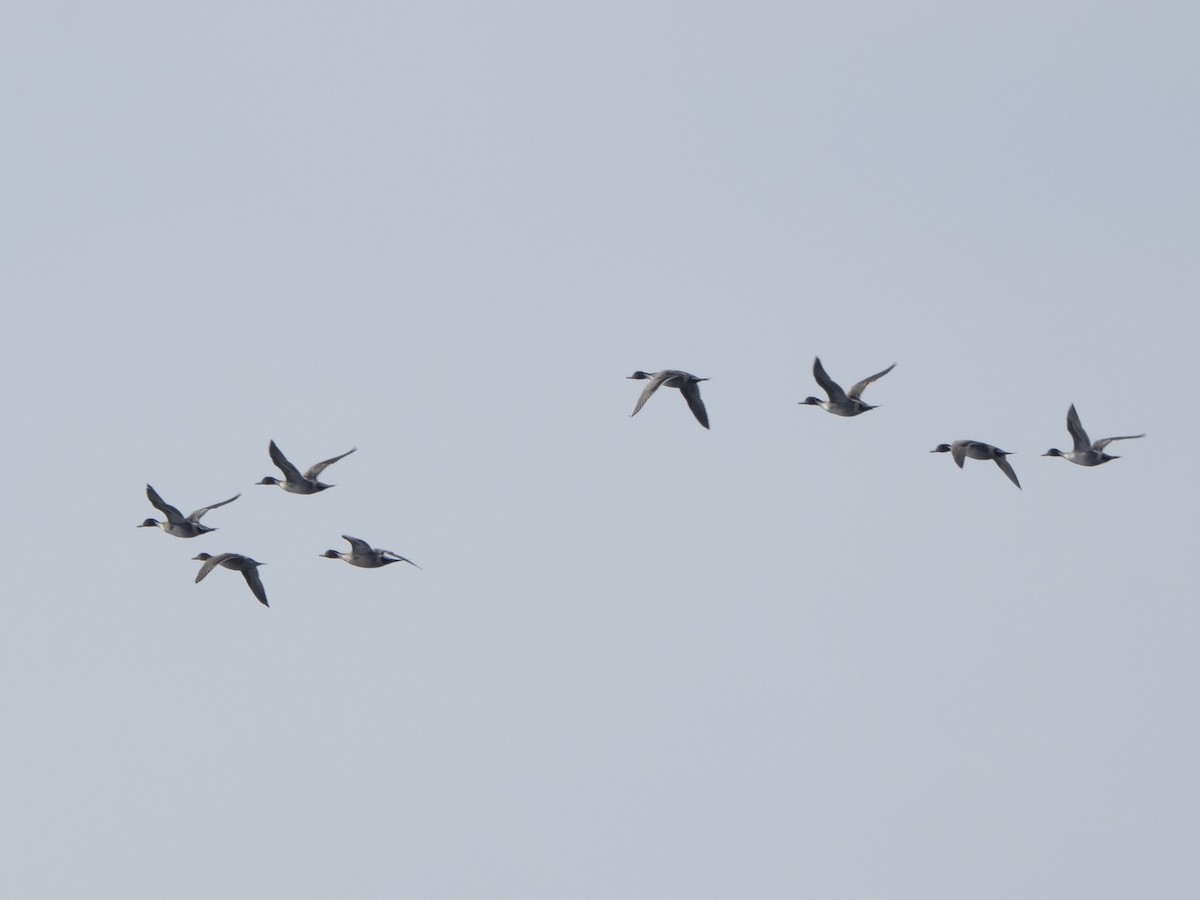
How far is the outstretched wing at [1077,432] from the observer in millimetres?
53719

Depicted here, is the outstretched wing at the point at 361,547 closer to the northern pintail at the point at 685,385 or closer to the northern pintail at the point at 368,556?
the northern pintail at the point at 368,556

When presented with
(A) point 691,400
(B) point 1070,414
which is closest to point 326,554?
(A) point 691,400

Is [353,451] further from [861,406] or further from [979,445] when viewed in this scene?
[979,445]

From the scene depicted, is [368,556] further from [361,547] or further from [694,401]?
[694,401]

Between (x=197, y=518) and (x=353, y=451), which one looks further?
(x=197, y=518)

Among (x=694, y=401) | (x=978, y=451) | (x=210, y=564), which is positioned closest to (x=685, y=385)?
(x=694, y=401)

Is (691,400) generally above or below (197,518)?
above

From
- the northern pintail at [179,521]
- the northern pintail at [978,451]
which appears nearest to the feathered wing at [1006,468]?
the northern pintail at [978,451]

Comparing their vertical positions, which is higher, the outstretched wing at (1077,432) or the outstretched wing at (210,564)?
the outstretched wing at (1077,432)

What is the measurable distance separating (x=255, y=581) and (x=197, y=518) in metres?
4.37

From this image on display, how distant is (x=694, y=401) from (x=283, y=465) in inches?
485

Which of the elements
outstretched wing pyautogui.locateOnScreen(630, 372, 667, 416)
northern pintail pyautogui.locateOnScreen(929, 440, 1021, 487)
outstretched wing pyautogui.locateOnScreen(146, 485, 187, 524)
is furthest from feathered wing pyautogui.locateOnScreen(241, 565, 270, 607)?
northern pintail pyautogui.locateOnScreen(929, 440, 1021, 487)

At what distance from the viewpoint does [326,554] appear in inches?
2195

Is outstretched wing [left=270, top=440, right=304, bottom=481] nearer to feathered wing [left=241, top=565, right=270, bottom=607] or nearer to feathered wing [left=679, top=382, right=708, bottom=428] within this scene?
feathered wing [left=241, top=565, right=270, bottom=607]
